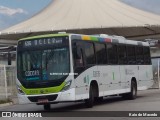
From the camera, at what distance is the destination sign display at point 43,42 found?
17672 mm

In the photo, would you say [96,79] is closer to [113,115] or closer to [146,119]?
[113,115]

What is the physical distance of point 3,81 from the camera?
2925 centimetres

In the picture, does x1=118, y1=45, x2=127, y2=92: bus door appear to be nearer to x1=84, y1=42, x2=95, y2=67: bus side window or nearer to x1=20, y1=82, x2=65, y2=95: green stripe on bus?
x1=84, y1=42, x2=95, y2=67: bus side window

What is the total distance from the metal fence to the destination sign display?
11.0m

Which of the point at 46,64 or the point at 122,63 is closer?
the point at 46,64

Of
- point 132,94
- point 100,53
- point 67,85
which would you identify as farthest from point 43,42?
point 132,94

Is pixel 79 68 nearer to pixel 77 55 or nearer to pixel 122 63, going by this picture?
pixel 77 55

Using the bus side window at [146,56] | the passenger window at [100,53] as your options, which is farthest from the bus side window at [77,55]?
the bus side window at [146,56]

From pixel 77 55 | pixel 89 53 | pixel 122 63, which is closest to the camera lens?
pixel 77 55

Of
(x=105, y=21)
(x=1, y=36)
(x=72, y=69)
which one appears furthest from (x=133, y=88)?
(x=1, y=36)

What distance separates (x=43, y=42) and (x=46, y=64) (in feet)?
3.16

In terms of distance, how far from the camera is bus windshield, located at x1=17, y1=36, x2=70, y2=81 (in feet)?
56.7

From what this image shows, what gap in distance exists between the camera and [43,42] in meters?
17.9

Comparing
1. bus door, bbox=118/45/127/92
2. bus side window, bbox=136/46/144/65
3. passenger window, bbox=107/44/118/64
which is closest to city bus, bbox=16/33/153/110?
passenger window, bbox=107/44/118/64
